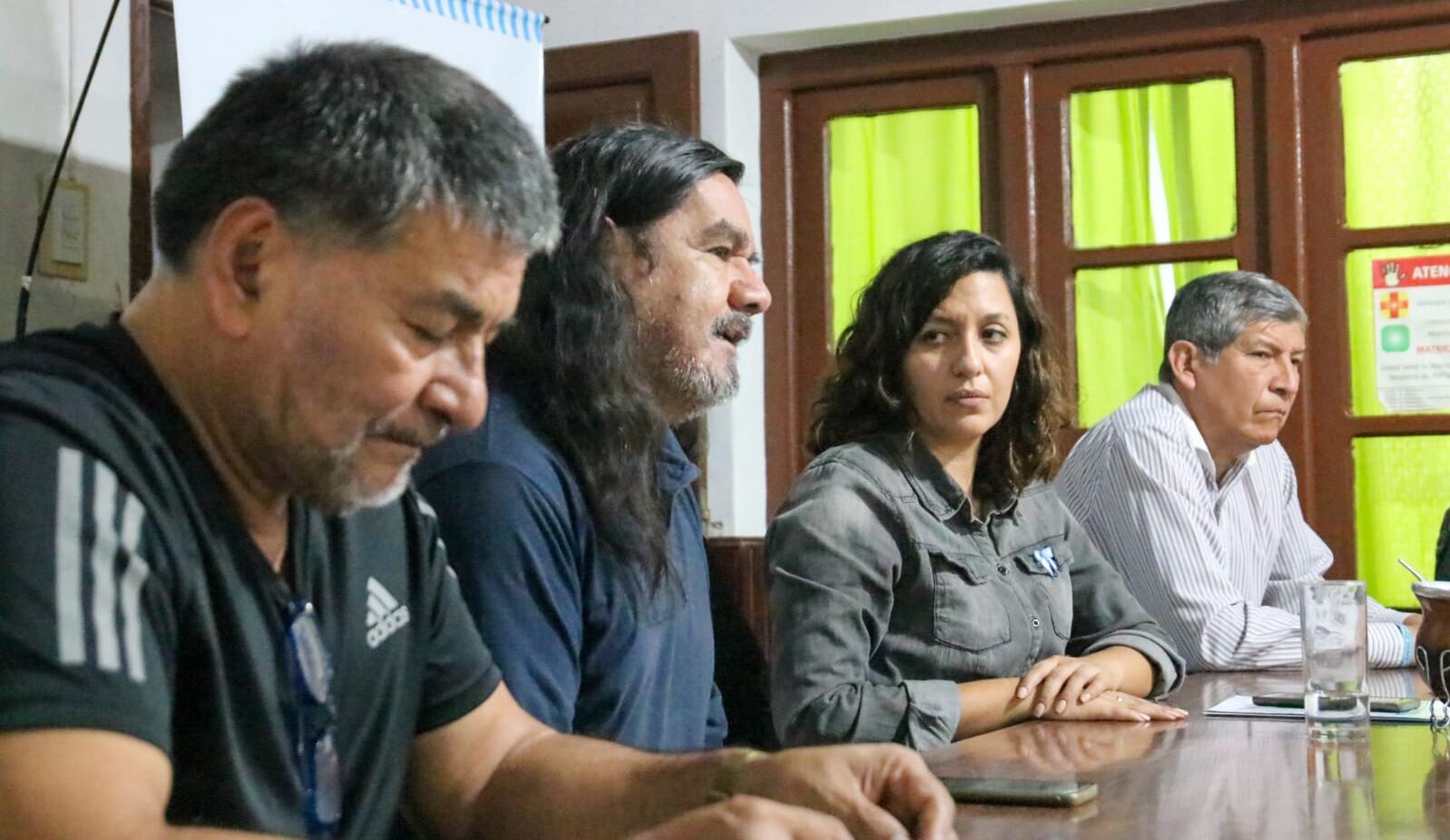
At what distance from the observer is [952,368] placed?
2.26 m

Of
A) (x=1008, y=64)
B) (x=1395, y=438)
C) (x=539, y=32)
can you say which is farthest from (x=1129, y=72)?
(x=539, y=32)

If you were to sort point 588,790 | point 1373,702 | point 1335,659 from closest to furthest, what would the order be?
1. point 588,790
2. point 1335,659
3. point 1373,702

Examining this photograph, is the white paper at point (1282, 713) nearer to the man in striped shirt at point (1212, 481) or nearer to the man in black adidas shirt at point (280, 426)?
the man in striped shirt at point (1212, 481)

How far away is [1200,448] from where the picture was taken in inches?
113

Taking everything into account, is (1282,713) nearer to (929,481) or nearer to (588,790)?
(929,481)

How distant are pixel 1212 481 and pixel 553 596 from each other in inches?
71.9

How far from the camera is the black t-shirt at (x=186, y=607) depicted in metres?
0.84

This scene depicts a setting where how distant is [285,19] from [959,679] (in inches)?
55.5

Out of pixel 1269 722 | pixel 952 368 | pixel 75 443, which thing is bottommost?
pixel 1269 722

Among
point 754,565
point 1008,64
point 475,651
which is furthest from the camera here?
point 1008,64

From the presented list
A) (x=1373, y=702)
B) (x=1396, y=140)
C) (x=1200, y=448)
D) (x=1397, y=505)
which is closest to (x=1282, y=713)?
(x=1373, y=702)

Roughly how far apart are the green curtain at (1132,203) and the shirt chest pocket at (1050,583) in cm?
118

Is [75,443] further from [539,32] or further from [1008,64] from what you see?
[1008,64]

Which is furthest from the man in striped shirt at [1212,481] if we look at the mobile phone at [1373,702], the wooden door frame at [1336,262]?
the mobile phone at [1373,702]
